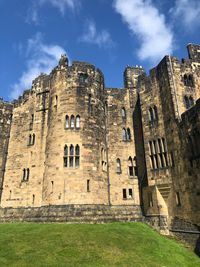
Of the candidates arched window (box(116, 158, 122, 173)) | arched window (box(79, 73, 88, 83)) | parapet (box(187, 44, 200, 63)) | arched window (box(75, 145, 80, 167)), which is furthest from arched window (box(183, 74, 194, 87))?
arched window (box(75, 145, 80, 167))

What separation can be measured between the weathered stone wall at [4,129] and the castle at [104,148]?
135 mm

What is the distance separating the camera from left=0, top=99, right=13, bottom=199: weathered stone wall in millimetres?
31839

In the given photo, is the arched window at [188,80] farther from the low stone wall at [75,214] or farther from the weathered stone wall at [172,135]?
the low stone wall at [75,214]

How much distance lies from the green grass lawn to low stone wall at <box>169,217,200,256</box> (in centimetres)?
97

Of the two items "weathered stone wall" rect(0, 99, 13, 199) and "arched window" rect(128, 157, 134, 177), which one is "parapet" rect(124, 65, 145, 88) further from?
"weathered stone wall" rect(0, 99, 13, 199)

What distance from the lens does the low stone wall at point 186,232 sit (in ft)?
66.7

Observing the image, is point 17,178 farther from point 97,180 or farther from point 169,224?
point 169,224

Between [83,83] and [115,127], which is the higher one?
[83,83]

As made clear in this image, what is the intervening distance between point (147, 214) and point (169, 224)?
9.54ft

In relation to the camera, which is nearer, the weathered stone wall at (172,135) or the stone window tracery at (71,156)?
the weathered stone wall at (172,135)

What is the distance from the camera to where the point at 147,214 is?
25844 millimetres

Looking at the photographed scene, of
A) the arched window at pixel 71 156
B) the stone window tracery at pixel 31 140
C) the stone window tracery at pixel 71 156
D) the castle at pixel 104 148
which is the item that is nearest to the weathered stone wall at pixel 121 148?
the castle at pixel 104 148

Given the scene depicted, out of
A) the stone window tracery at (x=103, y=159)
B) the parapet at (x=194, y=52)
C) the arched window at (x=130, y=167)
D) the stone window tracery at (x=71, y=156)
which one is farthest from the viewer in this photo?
the arched window at (x=130, y=167)

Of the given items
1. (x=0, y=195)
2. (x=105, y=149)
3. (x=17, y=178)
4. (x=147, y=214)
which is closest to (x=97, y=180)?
(x=105, y=149)
